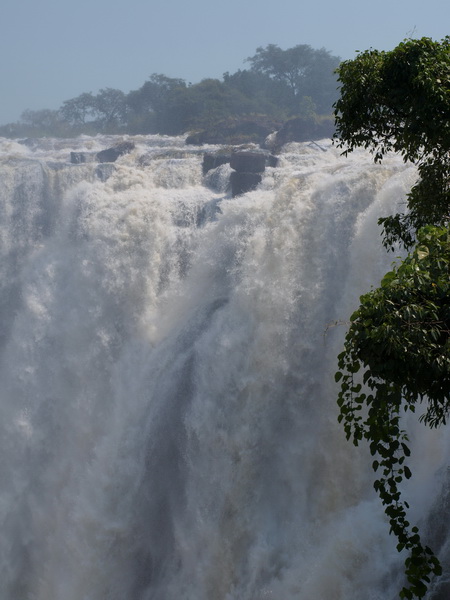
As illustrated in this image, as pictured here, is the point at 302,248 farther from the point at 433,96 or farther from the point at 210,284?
the point at 433,96

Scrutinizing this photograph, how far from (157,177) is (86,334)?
6905 mm

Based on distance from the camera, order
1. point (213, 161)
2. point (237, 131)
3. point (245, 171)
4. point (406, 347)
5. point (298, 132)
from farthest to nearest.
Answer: point (237, 131) < point (298, 132) < point (213, 161) < point (245, 171) < point (406, 347)

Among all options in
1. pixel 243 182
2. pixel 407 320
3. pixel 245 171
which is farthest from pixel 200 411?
pixel 245 171

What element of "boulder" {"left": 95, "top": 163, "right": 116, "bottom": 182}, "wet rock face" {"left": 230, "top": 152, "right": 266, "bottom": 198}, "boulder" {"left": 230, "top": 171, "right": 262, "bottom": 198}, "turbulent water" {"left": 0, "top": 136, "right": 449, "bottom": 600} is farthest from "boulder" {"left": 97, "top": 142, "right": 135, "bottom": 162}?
"turbulent water" {"left": 0, "top": 136, "right": 449, "bottom": 600}

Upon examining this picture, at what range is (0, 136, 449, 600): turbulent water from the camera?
10.7 meters

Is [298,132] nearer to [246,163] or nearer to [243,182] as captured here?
[246,163]

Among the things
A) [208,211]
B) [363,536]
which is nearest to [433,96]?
[363,536]

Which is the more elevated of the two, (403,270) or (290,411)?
(403,270)

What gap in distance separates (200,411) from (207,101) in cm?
3532

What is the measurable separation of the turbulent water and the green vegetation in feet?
80.5

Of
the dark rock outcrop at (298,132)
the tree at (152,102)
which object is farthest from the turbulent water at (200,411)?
the tree at (152,102)

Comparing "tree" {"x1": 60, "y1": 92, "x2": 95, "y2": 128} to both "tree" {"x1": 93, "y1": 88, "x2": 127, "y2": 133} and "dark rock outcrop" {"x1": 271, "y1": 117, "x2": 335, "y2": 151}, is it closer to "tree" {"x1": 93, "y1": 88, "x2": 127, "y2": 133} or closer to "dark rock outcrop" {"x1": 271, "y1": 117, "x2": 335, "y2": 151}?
"tree" {"x1": 93, "y1": 88, "x2": 127, "y2": 133}

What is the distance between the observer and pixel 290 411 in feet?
39.5

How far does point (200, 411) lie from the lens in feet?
41.1
